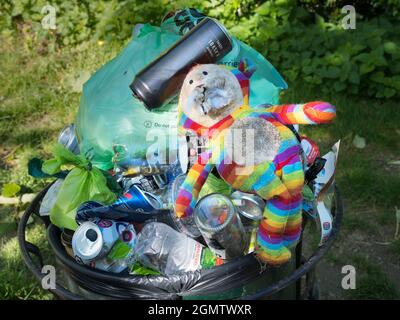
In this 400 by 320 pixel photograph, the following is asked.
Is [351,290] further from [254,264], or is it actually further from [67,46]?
[67,46]

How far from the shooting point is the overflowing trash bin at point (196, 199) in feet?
4.10

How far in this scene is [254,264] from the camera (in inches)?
51.8

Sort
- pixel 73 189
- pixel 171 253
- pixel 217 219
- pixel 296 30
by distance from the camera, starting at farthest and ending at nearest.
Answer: pixel 296 30, pixel 73 189, pixel 171 253, pixel 217 219

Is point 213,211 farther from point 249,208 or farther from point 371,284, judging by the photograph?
point 371,284

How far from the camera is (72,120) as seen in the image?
3049 millimetres

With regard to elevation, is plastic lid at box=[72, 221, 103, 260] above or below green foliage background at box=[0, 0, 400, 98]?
above

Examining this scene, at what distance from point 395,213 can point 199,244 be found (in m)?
1.33

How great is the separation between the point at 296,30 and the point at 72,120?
1.34m

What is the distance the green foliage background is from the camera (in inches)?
119

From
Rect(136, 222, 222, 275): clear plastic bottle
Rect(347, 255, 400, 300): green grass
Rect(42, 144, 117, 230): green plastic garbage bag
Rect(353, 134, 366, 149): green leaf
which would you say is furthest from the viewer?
Rect(353, 134, 366, 149): green leaf

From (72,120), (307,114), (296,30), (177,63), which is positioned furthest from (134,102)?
(296,30)

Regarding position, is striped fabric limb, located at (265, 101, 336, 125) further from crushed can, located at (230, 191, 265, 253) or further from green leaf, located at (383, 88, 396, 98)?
green leaf, located at (383, 88, 396, 98)

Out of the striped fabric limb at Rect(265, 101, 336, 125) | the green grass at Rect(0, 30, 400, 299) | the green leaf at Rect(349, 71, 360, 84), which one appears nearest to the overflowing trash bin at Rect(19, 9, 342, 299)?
the striped fabric limb at Rect(265, 101, 336, 125)
